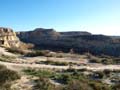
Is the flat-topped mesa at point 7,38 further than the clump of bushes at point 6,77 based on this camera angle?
Yes

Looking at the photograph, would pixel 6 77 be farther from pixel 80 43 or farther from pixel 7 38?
pixel 80 43

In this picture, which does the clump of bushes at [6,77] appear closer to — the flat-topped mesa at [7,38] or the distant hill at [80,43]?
the flat-topped mesa at [7,38]

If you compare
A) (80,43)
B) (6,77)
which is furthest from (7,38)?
(6,77)

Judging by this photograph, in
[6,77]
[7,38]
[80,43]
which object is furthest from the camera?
[80,43]

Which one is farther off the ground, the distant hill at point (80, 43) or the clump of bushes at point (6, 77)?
the clump of bushes at point (6, 77)

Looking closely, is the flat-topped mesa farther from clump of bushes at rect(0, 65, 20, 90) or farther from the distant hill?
clump of bushes at rect(0, 65, 20, 90)

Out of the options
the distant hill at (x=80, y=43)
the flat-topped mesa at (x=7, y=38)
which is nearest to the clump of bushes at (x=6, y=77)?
the flat-topped mesa at (x=7, y=38)

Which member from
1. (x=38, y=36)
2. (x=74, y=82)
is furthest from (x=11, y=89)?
(x=38, y=36)

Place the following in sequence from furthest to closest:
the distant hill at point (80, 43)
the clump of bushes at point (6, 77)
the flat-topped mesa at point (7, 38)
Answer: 1. the distant hill at point (80, 43)
2. the flat-topped mesa at point (7, 38)
3. the clump of bushes at point (6, 77)

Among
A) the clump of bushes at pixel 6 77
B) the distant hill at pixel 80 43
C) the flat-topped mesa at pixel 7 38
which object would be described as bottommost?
the distant hill at pixel 80 43

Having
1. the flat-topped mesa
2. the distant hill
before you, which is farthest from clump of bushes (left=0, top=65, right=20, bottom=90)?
the distant hill

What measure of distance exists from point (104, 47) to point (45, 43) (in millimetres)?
18272

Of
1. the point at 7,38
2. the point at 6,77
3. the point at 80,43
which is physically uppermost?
the point at 7,38

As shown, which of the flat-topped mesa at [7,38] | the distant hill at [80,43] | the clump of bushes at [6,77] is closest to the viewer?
the clump of bushes at [6,77]
